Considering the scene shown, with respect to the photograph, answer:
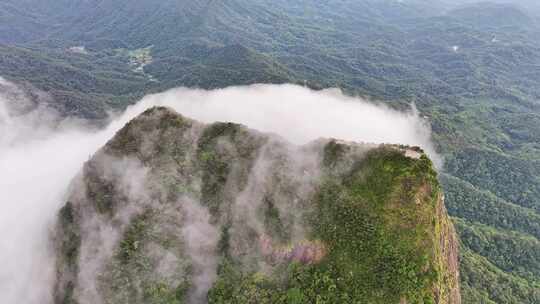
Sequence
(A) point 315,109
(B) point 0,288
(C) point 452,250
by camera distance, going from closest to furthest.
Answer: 1. (C) point 452,250
2. (B) point 0,288
3. (A) point 315,109

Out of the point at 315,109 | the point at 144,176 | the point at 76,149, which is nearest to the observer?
the point at 144,176

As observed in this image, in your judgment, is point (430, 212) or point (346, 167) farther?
point (346, 167)

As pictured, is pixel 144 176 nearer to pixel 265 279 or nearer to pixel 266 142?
pixel 266 142

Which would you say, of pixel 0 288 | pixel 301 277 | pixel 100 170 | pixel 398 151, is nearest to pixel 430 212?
pixel 398 151

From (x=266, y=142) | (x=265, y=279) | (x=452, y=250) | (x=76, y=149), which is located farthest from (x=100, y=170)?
(x=76, y=149)

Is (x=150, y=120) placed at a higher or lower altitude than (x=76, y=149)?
higher

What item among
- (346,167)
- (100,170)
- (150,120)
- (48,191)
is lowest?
(48,191)
